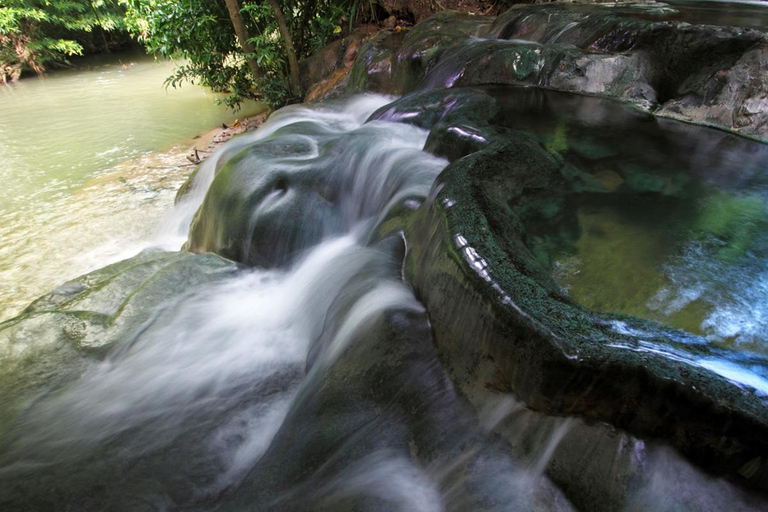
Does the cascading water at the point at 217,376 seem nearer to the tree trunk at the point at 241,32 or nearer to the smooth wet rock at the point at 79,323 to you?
the smooth wet rock at the point at 79,323

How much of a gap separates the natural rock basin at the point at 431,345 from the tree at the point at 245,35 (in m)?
5.15

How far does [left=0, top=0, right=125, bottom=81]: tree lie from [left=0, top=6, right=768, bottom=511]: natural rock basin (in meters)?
17.8

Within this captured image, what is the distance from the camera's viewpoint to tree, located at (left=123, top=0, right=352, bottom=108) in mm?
8016

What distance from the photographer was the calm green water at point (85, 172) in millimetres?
4903

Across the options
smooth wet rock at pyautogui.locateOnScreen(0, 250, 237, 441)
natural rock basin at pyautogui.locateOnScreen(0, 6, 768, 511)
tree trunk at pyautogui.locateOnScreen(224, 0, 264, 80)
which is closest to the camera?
natural rock basin at pyautogui.locateOnScreen(0, 6, 768, 511)

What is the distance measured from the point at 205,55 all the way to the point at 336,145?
20.6 feet

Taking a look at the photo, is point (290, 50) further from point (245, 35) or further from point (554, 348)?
point (554, 348)

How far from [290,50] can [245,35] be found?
810 millimetres

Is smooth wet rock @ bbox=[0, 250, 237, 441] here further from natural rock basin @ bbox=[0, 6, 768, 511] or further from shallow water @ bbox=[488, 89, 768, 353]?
shallow water @ bbox=[488, 89, 768, 353]

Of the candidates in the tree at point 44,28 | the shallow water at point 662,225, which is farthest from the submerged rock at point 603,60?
the tree at point 44,28

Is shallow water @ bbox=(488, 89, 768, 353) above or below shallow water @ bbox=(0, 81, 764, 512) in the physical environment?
above

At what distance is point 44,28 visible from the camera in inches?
677

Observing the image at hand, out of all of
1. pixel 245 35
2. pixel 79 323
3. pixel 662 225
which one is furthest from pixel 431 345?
pixel 245 35

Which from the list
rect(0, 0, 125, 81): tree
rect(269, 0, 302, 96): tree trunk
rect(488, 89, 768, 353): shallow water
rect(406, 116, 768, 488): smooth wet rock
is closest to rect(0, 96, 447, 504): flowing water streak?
rect(406, 116, 768, 488): smooth wet rock
